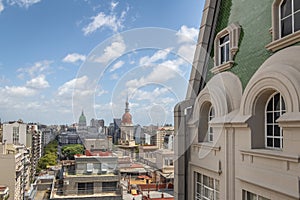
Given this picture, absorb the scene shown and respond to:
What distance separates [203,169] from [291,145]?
3473 mm

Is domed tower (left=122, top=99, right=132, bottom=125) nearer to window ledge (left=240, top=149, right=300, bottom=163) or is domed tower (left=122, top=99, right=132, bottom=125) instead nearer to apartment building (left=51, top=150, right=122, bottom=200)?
window ledge (left=240, top=149, right=300, bottom=163)

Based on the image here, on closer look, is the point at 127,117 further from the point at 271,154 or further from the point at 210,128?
the point at 271,154

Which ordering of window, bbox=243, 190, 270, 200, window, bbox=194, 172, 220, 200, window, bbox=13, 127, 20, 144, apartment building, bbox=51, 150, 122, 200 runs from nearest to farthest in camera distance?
window, bbox=243, 190, 270, 200
window, bbox=194, 172, 220, 200
apartment building, bbox=51, 150, 122, 200
window, bbox=13, 127, 20, 144

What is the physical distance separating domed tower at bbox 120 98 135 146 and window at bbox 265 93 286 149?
396 centimetres

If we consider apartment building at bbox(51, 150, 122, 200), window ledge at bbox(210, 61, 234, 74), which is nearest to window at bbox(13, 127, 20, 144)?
apartment building at bbox(51, 150, 122, 200)

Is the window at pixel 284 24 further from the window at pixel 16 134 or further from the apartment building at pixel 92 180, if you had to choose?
the window at pixel 16 134

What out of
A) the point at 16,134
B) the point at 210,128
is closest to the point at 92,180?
the point at 210,128

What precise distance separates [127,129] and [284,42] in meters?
5.20

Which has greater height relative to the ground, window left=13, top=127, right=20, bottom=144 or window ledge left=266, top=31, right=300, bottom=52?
window ledge left=266, top=31, right=300, bottom=52

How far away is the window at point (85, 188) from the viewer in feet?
86.8

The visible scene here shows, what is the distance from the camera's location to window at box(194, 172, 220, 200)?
287 inches

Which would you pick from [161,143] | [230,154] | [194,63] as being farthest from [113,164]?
[230,154]

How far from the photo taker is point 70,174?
2766cm

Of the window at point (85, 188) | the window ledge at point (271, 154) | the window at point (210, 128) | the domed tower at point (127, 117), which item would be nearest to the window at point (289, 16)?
the window ledge at point (271, 154)
